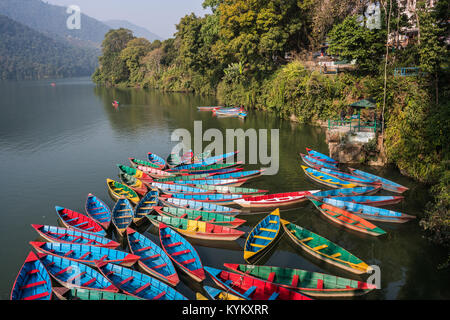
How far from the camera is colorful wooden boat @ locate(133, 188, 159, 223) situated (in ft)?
59.9

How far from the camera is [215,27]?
5903 centimetres

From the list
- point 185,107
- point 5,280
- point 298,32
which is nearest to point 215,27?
point 185,107

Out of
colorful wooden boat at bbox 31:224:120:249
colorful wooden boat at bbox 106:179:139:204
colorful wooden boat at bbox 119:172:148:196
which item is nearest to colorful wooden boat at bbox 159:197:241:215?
colorful wooden boat at bbox 106:179:139:204

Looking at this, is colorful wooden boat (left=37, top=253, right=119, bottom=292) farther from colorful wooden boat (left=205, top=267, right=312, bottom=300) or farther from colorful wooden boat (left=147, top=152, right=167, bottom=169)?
colorful wooden boat (left=147, top=152, right=167, bottom=169)

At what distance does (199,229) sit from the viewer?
16734 millimetres

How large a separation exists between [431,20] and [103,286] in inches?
1050

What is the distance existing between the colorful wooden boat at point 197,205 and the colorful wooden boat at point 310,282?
5.58 meters

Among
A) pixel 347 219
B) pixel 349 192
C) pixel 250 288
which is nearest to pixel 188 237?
pixel 250 288

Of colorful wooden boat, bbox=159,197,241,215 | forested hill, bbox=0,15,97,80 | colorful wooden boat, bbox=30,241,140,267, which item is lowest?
colorful wooden boat, bbox=30,241,140,267

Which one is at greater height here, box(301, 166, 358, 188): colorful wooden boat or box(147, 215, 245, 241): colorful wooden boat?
box(301, 166, 358, 188): colorful wooden boat

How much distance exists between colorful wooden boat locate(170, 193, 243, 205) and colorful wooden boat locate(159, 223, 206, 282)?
4.16 m

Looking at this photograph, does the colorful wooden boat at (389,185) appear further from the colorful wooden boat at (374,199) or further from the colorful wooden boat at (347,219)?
the colorful wooden boat at (347,219)

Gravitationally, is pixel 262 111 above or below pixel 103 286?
above
